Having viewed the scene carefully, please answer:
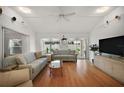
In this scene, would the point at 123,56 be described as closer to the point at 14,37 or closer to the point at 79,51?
the point at 14,37

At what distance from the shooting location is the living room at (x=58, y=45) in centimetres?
320

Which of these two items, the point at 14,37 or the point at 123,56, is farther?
the point at 14,37

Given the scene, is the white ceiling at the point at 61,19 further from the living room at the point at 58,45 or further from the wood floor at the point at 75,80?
the wood floor at the point at 75,80

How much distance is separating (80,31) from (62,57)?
2.51 m

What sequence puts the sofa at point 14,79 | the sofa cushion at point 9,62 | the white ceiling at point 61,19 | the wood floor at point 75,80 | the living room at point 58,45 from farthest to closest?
the white ceiling at point 61,19 → the sofa cushion at point 9,62 → the living room at point 58,45 → the wood floor at point 75,80 → the sofa at point 14,79

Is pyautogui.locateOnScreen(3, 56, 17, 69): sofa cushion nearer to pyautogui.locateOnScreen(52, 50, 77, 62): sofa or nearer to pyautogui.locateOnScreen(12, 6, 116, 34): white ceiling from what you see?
pyautogui.locateOnScreen(12, 6, 116, 34): white ceiling

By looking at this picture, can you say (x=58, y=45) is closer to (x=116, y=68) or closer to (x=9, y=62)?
(x=9, y=62)

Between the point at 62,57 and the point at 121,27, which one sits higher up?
the point at 121,27

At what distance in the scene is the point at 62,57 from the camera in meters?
7.32

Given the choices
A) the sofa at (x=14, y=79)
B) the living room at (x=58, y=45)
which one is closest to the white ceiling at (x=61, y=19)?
the living room at (x=58, y=45)

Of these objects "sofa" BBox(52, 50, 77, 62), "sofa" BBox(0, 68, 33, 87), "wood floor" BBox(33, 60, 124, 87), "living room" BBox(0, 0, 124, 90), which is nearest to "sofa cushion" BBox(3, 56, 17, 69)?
"living room" BBox(0, 0, 124, 90)

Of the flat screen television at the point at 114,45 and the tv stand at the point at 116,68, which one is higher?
the flat screen television at the point at 114,45
